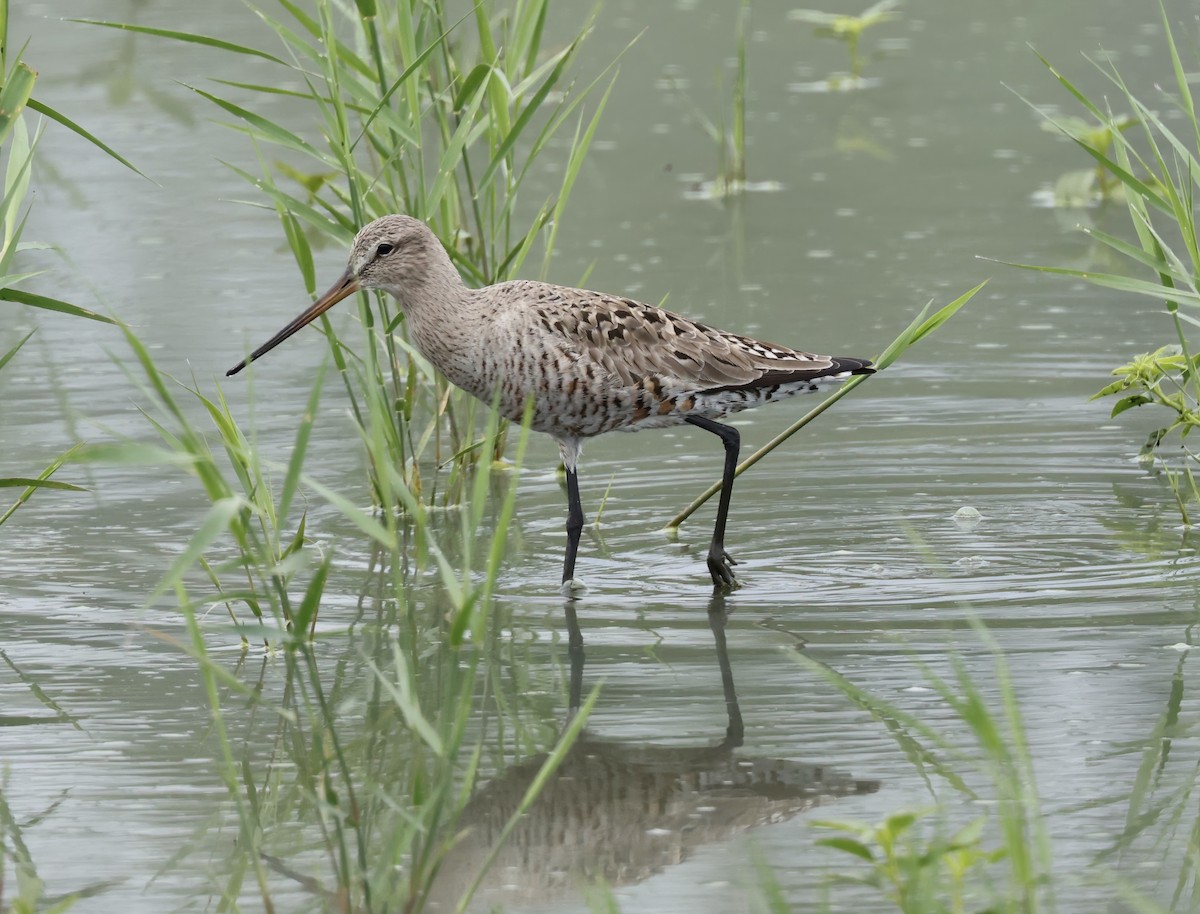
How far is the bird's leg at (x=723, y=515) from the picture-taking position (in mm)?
5910

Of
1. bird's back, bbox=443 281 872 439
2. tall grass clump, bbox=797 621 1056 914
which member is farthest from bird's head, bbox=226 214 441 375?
tall grass clump, bbox=797 621 1056 914

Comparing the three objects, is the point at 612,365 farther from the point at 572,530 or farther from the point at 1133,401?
the point at 1133,401

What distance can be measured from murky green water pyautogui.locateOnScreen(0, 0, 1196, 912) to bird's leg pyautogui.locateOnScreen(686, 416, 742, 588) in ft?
0.27

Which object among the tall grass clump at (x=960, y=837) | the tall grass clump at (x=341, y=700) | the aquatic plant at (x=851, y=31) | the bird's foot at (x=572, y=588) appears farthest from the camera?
the aquatic plant at (x=851, y=31)

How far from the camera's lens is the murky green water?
4.34 meters

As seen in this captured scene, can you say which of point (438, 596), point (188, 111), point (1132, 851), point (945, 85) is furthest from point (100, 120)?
point (1132, 851)

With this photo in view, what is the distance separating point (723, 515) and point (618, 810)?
1.93m

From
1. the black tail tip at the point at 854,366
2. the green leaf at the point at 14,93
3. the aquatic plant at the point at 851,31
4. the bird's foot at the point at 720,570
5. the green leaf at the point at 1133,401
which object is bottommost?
the bird's foot at the point at 720,570

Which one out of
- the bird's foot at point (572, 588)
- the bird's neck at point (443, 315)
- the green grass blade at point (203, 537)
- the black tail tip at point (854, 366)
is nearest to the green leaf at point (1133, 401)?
the black tail tip at point (854, 366)

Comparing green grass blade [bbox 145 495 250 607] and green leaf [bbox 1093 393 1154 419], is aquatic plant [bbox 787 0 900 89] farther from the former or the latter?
green grass blade [bbox 145 495 250 607]

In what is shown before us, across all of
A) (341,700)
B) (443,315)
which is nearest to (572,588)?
(443,315)

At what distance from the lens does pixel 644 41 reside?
50.0ft

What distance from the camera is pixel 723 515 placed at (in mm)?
5992

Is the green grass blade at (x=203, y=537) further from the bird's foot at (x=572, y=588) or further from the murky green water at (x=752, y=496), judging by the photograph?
the bird's foot at (x=572, y=588)
